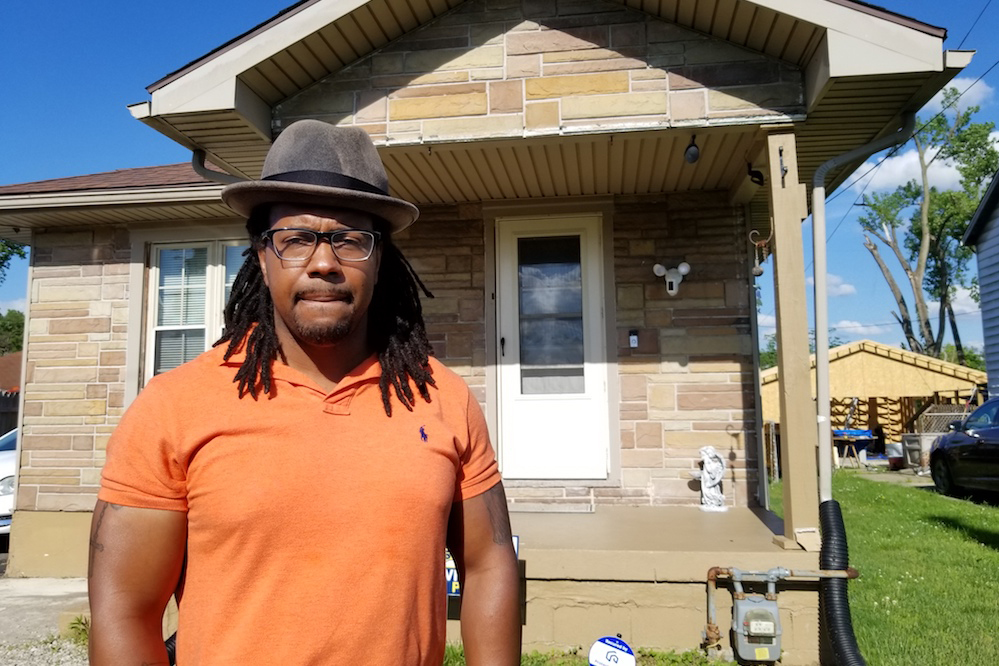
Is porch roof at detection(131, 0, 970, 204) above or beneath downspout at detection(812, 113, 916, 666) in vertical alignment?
above

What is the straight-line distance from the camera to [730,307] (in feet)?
18.7

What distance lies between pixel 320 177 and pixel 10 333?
64.0m

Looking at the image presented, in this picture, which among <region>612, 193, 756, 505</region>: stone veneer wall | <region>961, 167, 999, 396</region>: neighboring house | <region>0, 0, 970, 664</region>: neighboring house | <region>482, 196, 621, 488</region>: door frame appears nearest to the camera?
<region>0, 0, 970, 664</region>: neighboring house

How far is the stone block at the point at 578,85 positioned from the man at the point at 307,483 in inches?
123

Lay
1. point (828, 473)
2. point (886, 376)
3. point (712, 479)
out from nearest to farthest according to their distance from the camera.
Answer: point (828, 473) → point (712, 479) → point (886, 376)

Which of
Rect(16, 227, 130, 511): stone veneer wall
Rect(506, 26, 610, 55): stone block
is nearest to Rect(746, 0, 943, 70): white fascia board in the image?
Rect(506, 26, 610, 55): stone block

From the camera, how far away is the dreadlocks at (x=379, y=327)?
1530 millimetres

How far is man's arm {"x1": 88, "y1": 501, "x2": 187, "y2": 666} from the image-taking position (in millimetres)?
1261

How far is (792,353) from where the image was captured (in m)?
4.21

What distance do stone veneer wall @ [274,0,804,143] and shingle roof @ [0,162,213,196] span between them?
2411mm

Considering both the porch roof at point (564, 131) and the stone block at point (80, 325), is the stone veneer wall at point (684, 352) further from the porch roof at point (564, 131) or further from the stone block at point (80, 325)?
the stone block at point (80, 325)

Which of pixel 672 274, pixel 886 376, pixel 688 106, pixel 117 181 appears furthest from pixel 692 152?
pixel 886 376

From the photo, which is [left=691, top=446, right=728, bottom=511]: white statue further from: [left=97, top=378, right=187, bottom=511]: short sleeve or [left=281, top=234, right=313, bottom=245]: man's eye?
[left=97, top=378, right=187, bottom=511]: short sleeve

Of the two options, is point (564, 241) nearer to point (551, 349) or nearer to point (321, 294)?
point (551, 349)
